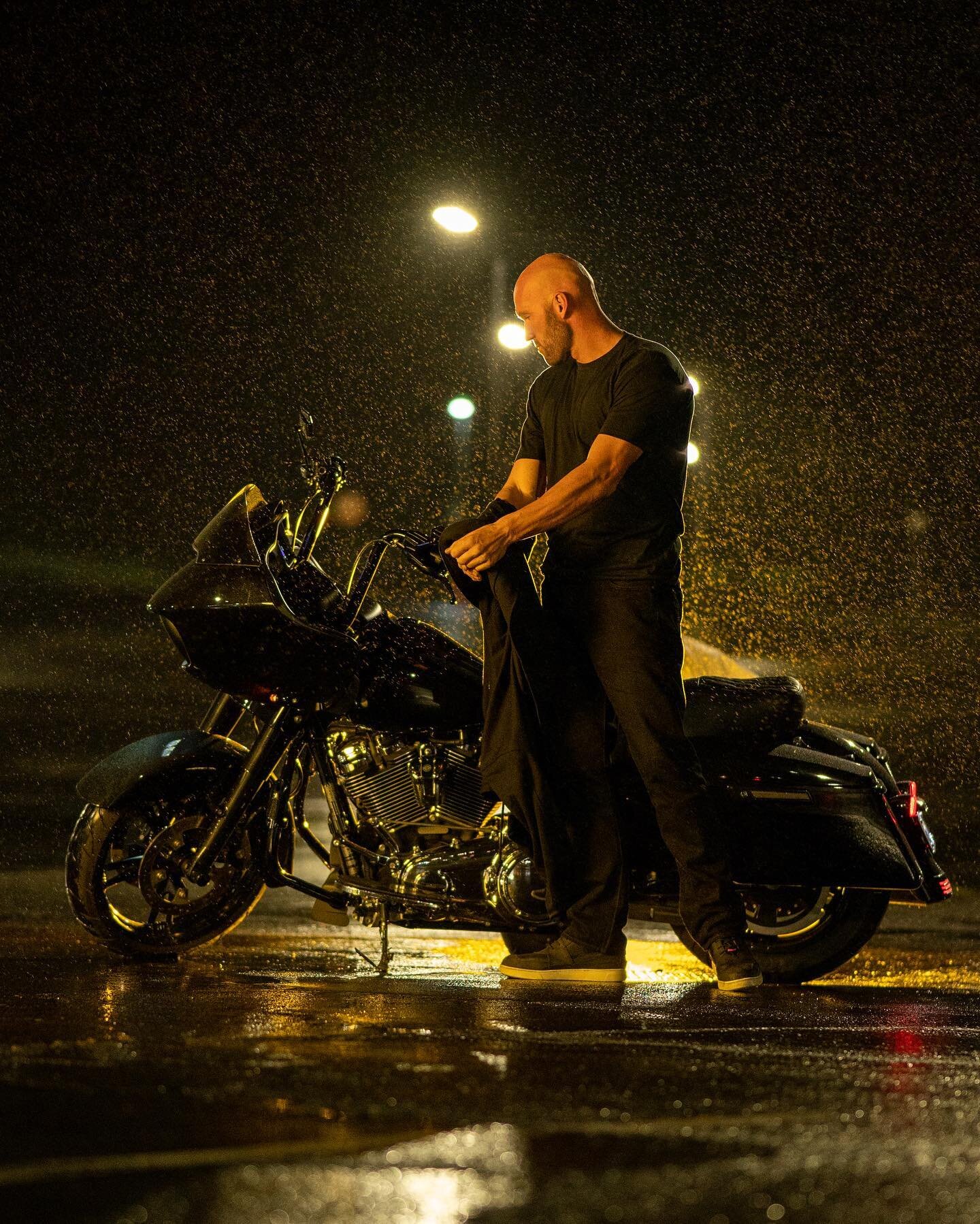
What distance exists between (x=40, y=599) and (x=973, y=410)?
717 cm

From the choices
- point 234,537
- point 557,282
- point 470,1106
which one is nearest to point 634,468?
point 557,282

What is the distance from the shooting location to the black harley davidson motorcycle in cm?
361

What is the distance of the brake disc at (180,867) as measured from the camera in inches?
146

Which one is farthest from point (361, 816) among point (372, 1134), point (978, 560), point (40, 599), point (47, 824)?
point (978, 560)

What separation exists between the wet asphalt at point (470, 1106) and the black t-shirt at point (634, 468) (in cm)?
111

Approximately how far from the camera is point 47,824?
7.68 metres

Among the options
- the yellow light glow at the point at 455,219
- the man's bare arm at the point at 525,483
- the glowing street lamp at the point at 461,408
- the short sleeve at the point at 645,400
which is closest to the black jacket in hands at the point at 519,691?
the man's bare arm at the point at 525,483

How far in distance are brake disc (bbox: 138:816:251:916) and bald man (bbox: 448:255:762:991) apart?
0.84 m

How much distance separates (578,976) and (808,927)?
867mm

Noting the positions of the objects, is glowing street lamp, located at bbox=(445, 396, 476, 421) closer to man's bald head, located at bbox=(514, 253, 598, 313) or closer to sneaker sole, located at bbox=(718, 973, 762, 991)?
man's bald head, located at bbox=(514, 253, 598, 313)

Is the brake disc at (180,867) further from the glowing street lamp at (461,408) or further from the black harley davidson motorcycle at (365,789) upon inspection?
the glowing street lamp at (461,408)

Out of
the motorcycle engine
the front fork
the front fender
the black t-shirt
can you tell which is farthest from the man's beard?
the front fender

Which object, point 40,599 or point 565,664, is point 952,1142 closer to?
point 565,664

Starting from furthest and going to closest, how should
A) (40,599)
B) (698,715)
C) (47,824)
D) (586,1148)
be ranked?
(40,599)
(47,824)
(698,715)
(586,1148)
